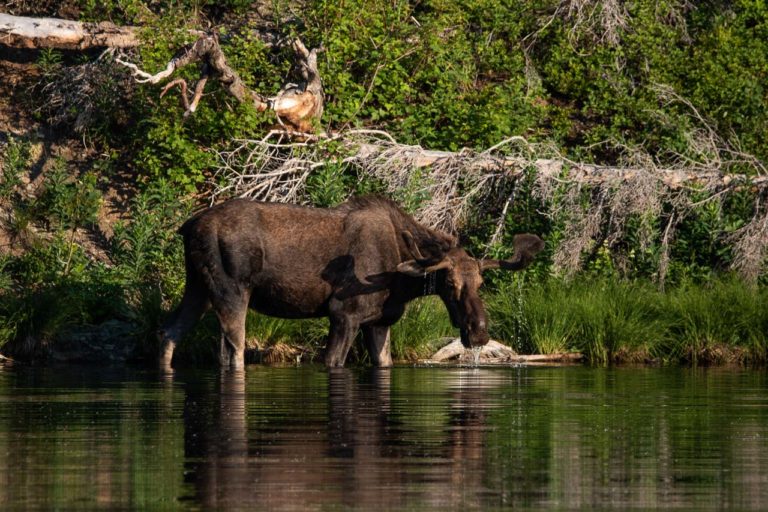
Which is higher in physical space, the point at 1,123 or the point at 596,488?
the point at 1,123

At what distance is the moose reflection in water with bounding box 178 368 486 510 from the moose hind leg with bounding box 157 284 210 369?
5.29 meters

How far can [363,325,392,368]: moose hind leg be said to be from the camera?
18188 millimetres

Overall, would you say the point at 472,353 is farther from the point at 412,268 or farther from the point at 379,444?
the point at 379,444

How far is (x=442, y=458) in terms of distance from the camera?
9.09 m

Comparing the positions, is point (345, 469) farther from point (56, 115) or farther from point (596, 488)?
point (56, 115)

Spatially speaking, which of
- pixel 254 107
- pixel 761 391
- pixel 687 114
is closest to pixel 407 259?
pixel 761 391

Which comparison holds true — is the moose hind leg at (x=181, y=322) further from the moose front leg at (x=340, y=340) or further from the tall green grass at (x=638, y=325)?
the tall green grass at (x=638, y=325)

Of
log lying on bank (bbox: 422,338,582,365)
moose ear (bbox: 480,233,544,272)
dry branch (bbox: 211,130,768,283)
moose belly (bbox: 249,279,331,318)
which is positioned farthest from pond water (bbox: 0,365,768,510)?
dry branch (bbox: 211,130,768,283)

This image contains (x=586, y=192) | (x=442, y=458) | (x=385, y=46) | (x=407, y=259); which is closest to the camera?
(x=442, y=458)

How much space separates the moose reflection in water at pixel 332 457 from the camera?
764 cm

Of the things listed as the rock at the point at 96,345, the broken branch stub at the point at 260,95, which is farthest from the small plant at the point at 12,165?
the rock at the point at 96,345

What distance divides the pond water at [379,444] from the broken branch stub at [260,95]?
797cm

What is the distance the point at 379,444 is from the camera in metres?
9.69

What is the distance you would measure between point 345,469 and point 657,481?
1654 mm
